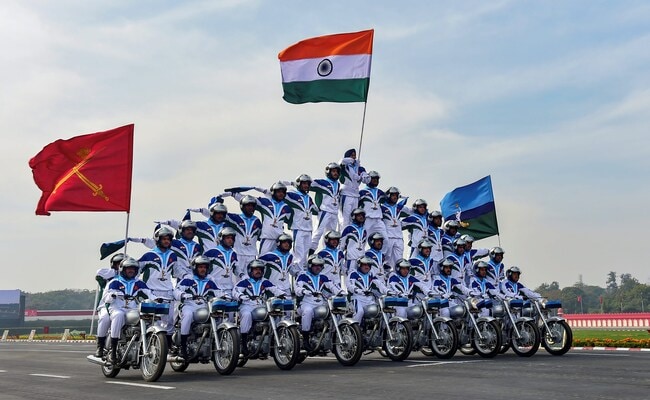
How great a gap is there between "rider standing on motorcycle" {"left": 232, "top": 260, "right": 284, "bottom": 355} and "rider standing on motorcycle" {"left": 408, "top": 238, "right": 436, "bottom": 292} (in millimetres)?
3906

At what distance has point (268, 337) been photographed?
1526 cm

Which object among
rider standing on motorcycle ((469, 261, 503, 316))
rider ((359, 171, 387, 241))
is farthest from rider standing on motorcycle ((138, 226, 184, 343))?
rider standing on motorcycle ((469, 261, 503, 316))

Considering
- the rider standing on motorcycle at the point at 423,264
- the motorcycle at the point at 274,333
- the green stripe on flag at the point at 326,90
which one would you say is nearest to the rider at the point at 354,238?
the rider standing on motorcycle at the point at 423,264

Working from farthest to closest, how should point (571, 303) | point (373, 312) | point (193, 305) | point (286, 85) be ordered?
point (571, 303) < point (286, 85) < point (373, 312) < point (193, 305)

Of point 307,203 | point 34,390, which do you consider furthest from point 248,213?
point 34,390

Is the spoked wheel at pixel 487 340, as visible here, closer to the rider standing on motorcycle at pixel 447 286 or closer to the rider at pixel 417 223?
the rider standing on motorcycle at pixel 447 286

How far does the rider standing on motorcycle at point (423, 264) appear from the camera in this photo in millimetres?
18453

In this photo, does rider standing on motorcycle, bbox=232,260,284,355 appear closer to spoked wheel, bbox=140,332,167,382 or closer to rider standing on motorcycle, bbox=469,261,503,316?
spoked wheel, bbox=140,332,167,382

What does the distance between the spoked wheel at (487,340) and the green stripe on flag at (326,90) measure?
8.15 m

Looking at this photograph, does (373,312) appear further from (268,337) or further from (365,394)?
(365,394)

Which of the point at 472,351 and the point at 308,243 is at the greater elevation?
the point at 308,243

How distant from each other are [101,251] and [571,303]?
86010 millimetres

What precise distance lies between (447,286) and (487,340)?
1.85 m

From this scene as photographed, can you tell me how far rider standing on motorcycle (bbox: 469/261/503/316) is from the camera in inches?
708
